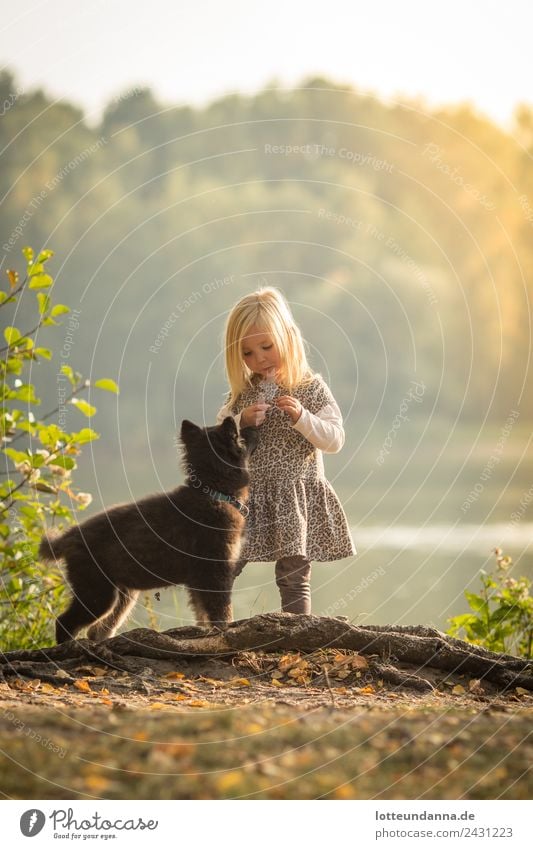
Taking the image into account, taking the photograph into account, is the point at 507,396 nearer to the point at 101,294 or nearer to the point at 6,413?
the point at 101,294

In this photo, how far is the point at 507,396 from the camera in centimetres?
2241

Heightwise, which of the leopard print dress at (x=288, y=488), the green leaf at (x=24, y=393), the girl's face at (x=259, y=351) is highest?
the girl's face at (x=259, y=351)

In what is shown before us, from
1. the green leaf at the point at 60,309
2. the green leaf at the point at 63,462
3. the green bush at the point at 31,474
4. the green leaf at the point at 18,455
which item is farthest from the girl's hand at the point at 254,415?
the green leaf at the point at 18,455

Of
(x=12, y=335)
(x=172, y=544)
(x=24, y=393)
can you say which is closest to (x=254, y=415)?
(x=172, y=544)

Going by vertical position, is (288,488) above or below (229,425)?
below

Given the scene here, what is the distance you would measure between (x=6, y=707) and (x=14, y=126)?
16.4 metres

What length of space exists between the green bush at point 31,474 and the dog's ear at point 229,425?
738 mm

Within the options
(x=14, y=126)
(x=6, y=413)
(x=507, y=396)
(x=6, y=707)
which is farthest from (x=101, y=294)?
(x=6, y=707)

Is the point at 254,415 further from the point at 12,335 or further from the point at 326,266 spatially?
the point at 326,266

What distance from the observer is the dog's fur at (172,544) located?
5668 millimetres

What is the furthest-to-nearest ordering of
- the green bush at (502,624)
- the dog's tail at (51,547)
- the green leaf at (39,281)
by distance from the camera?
1. the green bush at (502,624)
2. the dog's tail at (51,547)
3. the green leaf at (39,281)

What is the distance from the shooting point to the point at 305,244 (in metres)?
23.8

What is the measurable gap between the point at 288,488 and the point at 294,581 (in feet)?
2.07

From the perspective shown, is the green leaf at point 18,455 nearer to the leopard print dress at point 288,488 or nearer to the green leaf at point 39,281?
the green leaf at point 39,281
